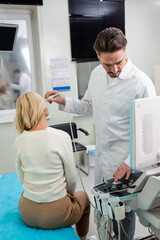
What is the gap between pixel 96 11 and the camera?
331 cm

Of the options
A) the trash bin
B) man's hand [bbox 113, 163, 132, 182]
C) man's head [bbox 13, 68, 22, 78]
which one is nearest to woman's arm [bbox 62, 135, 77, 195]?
man's hand [bbox 113, 163, 132, 182]

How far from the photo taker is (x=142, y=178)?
1.03m

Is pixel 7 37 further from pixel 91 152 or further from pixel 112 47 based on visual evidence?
pixel 112 47

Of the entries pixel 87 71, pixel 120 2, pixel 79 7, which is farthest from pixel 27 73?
pixel 120 2

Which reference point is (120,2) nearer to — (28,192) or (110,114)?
(110,114)

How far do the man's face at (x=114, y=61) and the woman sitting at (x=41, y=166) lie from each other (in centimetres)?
41

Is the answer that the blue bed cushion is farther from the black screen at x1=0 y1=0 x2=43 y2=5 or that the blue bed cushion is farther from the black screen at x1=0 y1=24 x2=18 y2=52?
the black screen at x1=0 y1=0 x2=43 y2=5

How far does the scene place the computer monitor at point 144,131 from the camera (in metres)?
0.96

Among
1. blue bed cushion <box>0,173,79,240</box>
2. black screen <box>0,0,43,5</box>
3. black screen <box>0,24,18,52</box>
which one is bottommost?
blue bed cushion <box>0,173,79,240</box>

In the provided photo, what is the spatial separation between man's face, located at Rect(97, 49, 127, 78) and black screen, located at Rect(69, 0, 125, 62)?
6.58ft

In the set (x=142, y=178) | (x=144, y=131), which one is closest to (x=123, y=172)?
(x=142, y=178)

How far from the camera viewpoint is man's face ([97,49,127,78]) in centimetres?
130

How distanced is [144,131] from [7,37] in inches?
108

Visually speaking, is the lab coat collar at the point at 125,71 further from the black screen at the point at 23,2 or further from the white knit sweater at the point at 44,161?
the black screen at the point at 23,2
